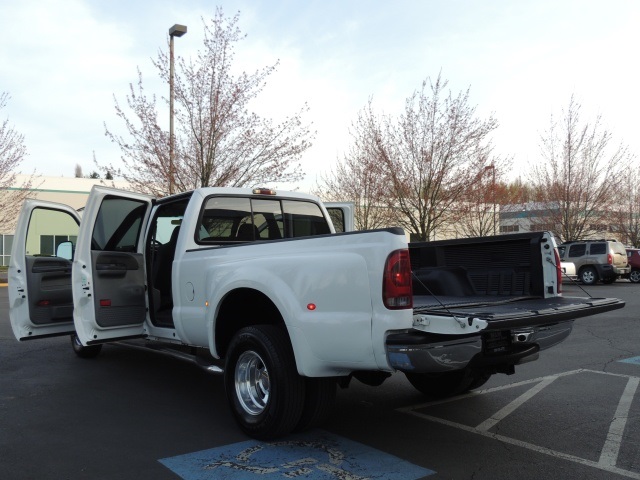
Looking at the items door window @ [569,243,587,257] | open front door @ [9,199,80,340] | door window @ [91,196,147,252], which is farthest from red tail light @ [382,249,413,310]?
door window @ [569,243,587,257]

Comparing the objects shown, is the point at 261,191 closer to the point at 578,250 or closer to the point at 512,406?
the point at 512,406

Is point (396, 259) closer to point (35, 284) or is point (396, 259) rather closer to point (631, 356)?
point (35, 284)

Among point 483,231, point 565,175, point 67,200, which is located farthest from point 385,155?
point 67,200

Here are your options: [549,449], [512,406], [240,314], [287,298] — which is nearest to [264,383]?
[240,314]

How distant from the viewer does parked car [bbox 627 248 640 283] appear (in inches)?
1011

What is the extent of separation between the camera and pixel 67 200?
35219 millimetres

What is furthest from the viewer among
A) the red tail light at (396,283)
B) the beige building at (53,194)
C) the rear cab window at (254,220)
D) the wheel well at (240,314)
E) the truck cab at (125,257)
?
the beige building at (53,194)

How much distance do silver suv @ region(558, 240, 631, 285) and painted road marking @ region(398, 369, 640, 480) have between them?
18.9m

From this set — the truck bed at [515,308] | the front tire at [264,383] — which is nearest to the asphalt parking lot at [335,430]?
the front tire at [264,383]

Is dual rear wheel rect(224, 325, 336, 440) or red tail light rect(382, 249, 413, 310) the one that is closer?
red tail light rect(382, 249, 413, 310)

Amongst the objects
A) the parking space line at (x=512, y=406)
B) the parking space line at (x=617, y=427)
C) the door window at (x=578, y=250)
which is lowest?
the parking space line at (x=617, y=427)

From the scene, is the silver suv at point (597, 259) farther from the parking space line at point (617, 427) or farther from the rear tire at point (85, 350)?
the rear tire at point (85, 350)

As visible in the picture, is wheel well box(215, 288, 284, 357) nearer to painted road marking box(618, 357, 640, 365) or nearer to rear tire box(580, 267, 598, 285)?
painted road marking box(618, 357, 640, 365)

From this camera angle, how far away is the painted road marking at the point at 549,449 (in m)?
4.06
